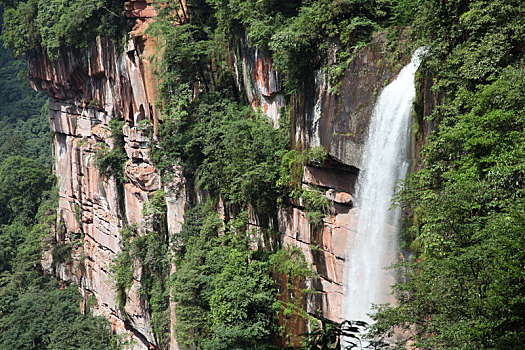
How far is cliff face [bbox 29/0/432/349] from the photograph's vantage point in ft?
42.1

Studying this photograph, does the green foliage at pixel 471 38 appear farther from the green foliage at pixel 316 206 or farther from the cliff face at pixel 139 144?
the green foliage at pixel 316 206

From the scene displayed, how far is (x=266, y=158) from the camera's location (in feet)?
51.5

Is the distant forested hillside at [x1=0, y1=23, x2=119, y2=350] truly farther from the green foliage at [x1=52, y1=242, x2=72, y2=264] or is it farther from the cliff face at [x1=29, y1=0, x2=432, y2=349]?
the cliff face at [x1=29, y1=0, x2=432, y2=349]

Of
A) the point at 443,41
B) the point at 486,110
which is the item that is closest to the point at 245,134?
the point at 443,41

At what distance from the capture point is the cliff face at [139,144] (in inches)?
505

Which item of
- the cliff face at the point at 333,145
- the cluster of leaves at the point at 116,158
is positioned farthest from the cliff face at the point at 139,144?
the cluster of leaves at the point at 116,158

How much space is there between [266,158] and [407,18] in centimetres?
556

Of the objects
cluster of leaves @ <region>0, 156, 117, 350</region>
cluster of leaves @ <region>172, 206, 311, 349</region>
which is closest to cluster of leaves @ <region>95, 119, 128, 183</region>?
cluster of leaves @ <region>172, 206, 311, 349</region>

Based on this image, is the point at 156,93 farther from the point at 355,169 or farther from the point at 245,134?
the point at 355,169

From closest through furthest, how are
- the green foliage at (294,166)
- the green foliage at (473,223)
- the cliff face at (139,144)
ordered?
the green foliage at (473,223), the cliff face at (139,144), the green foliage at (294,166)

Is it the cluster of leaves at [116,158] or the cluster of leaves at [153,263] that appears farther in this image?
the cluster of leaves at [116,158]

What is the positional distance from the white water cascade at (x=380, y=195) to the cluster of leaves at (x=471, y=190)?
0.92 metres

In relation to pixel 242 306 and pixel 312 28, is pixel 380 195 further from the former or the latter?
pixel 242 306

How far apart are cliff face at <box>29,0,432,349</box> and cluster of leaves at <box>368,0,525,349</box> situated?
106 centimetres
